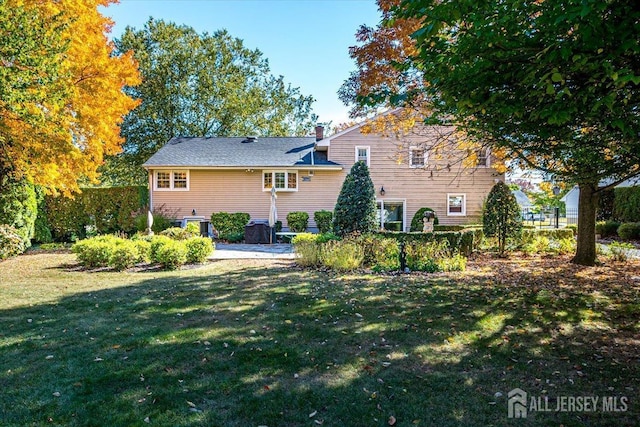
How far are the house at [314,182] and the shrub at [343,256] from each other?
30.7 ft

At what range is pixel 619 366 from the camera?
3512 millimetres

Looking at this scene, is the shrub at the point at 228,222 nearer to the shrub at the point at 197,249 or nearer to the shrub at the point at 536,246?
the shrub at the point at 197,249

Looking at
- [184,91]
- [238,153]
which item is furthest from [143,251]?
[184,91]

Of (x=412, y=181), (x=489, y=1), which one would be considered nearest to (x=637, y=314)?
(x=489, y=1)

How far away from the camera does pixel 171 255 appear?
859cm

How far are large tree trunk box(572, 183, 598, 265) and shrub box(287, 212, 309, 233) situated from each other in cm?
1122

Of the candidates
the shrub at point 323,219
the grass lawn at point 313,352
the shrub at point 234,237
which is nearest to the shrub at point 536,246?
the grass lawn at point 313,352

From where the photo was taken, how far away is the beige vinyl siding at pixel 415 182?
61.8 ft

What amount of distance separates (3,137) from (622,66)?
1017 cm

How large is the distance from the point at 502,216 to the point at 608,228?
8695 mm

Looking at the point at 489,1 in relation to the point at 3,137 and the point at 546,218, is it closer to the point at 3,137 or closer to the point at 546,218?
the point at 3,137

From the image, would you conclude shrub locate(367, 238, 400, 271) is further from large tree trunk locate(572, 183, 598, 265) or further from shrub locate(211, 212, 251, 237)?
shrub locate(211, 212, 251, 237)

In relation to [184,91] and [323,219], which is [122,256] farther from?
[184,91]

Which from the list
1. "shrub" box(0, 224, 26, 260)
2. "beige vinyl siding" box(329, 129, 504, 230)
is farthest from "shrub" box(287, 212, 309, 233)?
"shrub" box(0, 224, 26, 260)
